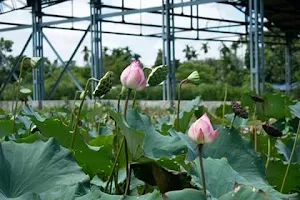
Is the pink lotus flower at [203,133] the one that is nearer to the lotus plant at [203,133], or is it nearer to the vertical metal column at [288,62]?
the lotus plant at [203,133]

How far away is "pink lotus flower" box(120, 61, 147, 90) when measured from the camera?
59cm

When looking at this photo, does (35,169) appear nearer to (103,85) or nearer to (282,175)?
(103,85)

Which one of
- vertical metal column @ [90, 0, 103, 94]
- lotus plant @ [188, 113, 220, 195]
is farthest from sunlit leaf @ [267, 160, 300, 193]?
vertical metal column @ [90, 0, 103, 94]

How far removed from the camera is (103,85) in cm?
65

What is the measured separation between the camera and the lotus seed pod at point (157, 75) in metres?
0.70

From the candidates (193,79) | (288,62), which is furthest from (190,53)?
(193,79)

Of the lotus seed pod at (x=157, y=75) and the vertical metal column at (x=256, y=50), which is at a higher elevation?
the vertical metal column at (x=256, y=50)

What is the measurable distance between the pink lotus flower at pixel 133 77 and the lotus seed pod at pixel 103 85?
0.18ft

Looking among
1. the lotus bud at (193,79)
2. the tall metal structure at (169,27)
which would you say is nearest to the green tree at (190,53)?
the tall metal structure at (169,27)

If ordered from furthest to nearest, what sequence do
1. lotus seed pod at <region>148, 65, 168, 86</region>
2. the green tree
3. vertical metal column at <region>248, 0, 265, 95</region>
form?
Result: the green tree, vertical metal column at <region>248, 0, 265, 95</region>, lotus seed pod at <region>148, 65, 168, 86</region>

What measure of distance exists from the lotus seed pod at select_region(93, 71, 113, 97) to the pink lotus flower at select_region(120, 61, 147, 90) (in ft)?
0.18

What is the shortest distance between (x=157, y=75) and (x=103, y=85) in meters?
0.09

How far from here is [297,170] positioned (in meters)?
0.70

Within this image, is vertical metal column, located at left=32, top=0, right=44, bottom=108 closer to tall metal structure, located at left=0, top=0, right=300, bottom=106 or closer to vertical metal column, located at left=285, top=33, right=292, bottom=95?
tall metal structure, located at left=0, top=0, right=300, bottom=106
